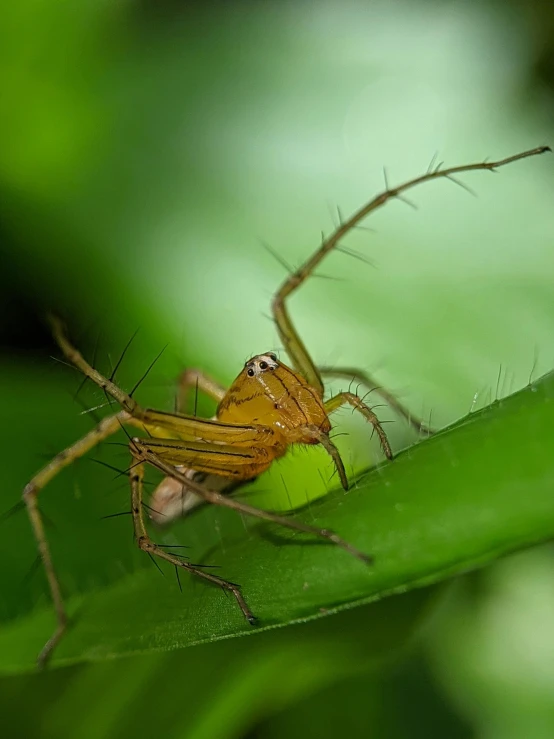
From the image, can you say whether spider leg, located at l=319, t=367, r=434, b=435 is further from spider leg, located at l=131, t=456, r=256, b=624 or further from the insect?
spider leg, located at l=131, t=456, r=256, b=624

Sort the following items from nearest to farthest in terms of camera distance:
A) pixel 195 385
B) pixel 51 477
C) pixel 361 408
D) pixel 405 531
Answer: pixel 405 531 → pixel 361 408 → pixel 51 477 → pixel 195 385

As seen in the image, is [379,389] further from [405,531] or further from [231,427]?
[405,531]

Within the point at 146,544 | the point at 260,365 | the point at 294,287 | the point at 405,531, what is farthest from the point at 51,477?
the point at 405,531

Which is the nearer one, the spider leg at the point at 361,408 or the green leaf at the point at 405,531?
the green leaf at the point at 405,531

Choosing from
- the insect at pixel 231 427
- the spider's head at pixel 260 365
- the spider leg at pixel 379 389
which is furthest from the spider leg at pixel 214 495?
the spider leg at pixel 379 389

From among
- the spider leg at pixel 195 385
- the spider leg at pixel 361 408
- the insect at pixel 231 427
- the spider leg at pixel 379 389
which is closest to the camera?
the spider leg at pixel 361 408

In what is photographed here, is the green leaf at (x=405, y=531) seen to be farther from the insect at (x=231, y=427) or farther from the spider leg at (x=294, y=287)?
the spider leg at (x=294, y=287)

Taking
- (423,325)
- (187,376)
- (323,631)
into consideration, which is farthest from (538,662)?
(187,376)

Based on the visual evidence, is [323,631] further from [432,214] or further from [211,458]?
[432,214]
